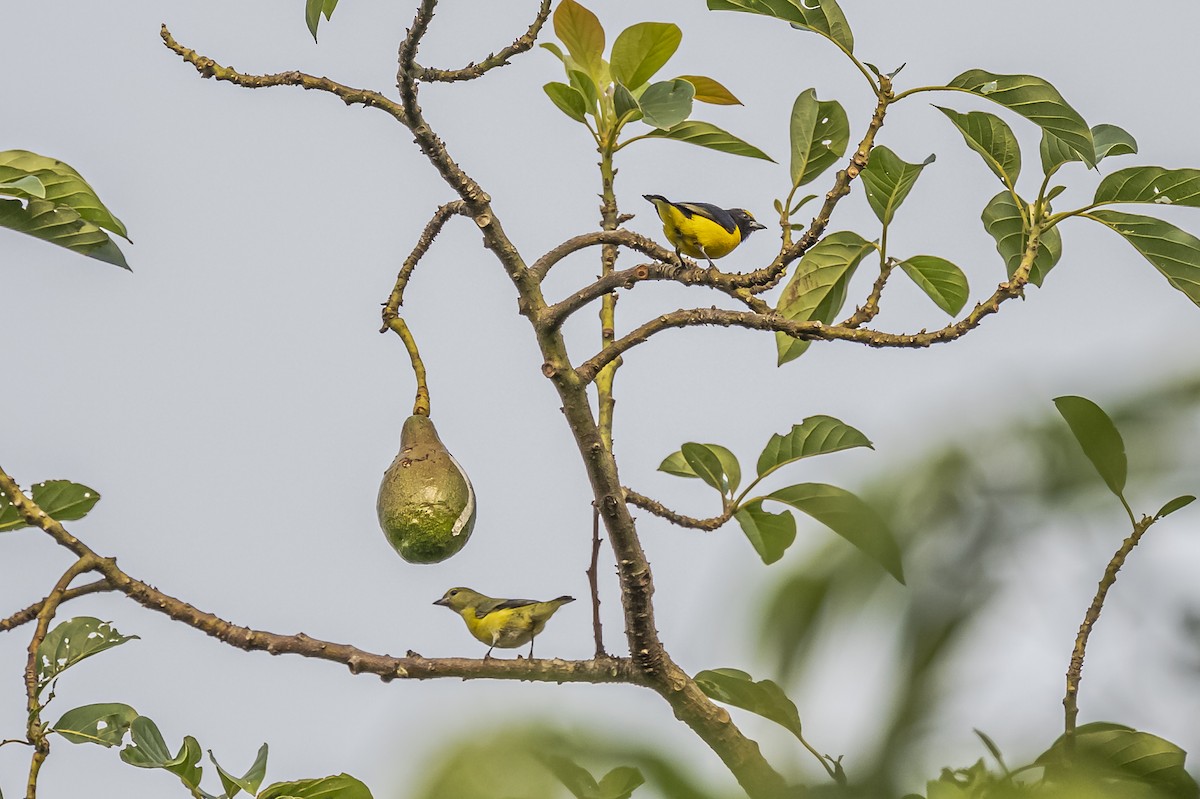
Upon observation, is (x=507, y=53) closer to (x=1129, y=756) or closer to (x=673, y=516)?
(x=673, y=516)

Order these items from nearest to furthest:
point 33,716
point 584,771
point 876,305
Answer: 1. point 584,771
2. point 33,716
3. point 876,305

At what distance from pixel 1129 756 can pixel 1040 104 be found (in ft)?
2.80

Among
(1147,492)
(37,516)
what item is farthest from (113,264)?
(1147,492)

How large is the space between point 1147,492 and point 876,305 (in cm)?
57

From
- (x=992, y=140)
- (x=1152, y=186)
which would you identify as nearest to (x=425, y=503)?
(x=992, y=140)

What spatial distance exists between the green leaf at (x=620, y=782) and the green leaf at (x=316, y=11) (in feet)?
2.63

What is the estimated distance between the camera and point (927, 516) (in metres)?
0.44

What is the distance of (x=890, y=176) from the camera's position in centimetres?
133

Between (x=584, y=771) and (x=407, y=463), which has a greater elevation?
(x=407, y=463)

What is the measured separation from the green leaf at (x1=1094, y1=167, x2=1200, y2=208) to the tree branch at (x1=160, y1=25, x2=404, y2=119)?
2.46ft

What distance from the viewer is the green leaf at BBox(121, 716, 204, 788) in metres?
1.04

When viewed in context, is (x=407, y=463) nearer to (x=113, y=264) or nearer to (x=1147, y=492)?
(x=113, y=264)

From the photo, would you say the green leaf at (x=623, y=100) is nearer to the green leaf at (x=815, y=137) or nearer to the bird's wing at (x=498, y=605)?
the green leaf at (x=815, y=137)

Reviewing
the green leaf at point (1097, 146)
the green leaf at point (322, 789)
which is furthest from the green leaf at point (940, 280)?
the green leaf at point (322, 789)
